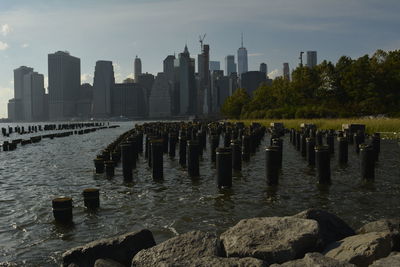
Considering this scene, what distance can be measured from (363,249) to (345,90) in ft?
242

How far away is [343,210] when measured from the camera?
13008 mm

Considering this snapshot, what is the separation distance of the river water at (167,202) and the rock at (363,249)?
4.23 m

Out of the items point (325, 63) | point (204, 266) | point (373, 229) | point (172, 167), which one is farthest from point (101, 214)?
point (325, 63)

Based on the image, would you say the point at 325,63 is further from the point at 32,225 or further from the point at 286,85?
the point at 32,225

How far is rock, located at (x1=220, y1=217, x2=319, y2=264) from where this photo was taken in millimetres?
7168

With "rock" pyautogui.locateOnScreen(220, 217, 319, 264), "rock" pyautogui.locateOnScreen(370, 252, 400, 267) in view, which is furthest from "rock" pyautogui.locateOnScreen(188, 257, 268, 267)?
"rock" pyautogui.locateOnScreen(370, 252, 400, 267)

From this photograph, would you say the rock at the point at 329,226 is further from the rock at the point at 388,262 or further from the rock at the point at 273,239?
the rock at the point at 388,262

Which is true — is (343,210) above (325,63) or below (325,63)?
below

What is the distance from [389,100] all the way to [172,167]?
2170 inches

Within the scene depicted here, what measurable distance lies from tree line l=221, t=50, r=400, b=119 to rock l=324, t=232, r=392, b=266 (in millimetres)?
61420

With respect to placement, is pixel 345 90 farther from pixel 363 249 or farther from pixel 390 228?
pixel 363 249

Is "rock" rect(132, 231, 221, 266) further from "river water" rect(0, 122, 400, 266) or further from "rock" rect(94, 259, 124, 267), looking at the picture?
"river water" rect(0, 122, 400, 266)

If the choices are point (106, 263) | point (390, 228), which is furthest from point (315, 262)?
point (106, 263)

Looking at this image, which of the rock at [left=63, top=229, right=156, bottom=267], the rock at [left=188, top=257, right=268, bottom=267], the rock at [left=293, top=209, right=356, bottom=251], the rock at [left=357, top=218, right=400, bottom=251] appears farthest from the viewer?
the rock at [left=293, top=209, right=356, bottom=251]
